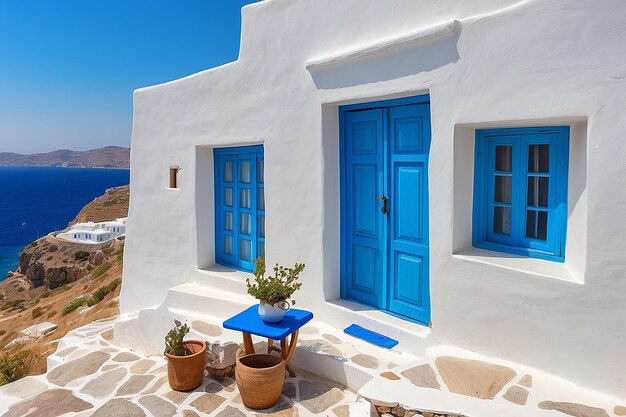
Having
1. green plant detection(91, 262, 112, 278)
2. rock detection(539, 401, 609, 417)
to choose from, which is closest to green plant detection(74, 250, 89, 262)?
green plant detection(91, 262, 112, 278)

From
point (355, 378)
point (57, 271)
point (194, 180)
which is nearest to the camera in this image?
point (355, 378)

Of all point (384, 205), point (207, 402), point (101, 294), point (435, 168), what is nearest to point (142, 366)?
point (207, 402)

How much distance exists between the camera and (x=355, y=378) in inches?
173

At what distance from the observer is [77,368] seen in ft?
19.5

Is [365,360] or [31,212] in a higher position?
[365,360]

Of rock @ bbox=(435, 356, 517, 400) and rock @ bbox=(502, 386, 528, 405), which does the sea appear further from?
rock @ bbox=(502, 386, 528, 405)

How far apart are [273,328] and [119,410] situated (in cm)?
168

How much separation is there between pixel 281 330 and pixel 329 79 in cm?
279

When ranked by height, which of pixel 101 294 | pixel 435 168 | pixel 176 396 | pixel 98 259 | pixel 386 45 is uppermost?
pixel 386 45

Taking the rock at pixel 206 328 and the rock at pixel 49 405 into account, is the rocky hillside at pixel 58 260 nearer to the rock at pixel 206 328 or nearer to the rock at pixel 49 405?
the rock at pixel 206 328

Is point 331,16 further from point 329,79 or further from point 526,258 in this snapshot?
point 526,258

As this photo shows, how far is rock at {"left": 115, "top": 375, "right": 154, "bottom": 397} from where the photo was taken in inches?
195

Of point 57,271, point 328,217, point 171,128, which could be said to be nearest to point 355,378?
point 328,217

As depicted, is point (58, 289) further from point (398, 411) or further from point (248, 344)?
point (398, 411)
